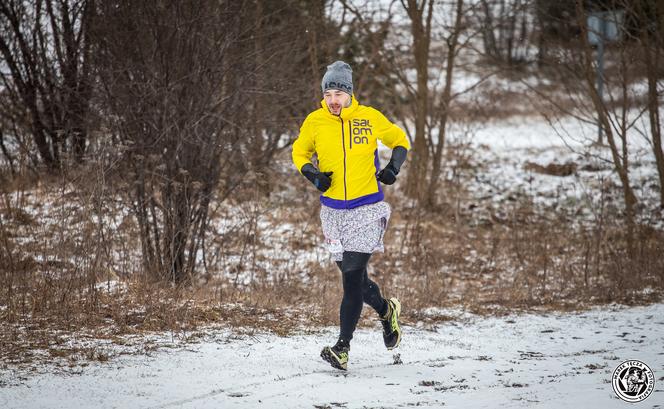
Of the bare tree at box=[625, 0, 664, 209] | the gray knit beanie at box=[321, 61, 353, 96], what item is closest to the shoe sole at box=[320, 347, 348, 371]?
the gray knit beanie at box=[321, 61, 353, 96]

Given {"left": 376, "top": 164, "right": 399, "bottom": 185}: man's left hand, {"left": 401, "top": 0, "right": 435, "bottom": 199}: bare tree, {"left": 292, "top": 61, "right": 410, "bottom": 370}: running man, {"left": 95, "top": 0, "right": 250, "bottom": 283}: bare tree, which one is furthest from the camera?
{"left": 401, "top": 0, "right": 435, "bottom": 199}: bare tree

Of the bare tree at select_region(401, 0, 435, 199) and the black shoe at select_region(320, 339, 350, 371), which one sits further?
the bare tree at select_region(401, 0, 435, 199)

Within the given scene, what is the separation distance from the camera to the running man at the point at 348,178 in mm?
4586

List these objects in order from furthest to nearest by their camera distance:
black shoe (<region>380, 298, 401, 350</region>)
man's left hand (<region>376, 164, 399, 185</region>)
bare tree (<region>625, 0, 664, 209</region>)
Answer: bare tree (<region>625, 0, 664, 209</region>), black shoe (<region>380, 298, 401, 350</region>), man's left hand (<region>376, 164, 399, 185</region>)

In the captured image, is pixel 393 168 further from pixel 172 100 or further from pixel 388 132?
pixel 172 100

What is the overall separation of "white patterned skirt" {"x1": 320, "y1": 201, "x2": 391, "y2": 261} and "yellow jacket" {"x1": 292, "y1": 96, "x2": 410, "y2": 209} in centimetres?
5

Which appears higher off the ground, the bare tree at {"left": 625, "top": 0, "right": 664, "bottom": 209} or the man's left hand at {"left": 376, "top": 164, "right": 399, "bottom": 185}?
the bare tree at {"left": 625, "top": 0, "right": 664, "bottom": 209}

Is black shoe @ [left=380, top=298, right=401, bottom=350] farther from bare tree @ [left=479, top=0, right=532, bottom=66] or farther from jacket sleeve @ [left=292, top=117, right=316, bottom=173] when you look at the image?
bare tree @ [left=479, top=0, right=532, bottom=66]

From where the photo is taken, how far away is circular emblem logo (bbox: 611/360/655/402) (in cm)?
401

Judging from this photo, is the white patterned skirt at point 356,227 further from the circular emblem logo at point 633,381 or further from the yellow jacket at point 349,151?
the circular emblem logo at point 633,381

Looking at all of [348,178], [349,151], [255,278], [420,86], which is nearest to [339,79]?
[349,151]

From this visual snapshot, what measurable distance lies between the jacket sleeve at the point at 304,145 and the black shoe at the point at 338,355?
3.84ft

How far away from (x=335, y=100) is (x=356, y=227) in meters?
0.81

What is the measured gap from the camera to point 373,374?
4.60m
